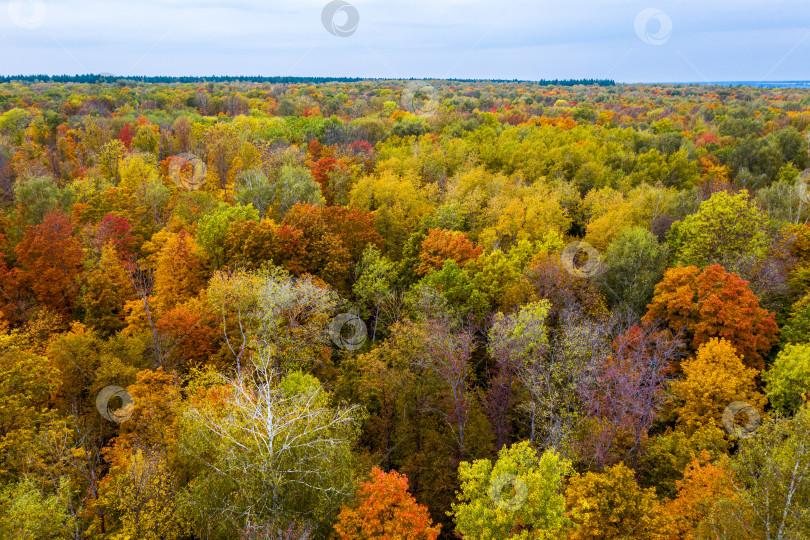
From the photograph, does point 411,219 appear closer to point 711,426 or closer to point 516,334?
point 516,334

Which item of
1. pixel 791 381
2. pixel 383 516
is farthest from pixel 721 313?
pixel 383 516

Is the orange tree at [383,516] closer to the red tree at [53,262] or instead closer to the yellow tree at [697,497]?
the yellow tree at [697,497]

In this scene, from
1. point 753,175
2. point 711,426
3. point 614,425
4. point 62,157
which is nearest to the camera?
point 614,425

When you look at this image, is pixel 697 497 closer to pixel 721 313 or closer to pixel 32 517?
pixel 721 313

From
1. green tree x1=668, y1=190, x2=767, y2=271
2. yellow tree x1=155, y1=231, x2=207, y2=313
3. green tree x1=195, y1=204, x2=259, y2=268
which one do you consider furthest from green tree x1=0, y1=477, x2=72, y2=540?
green tree x1=668, y1=190, x2=767, y2=271

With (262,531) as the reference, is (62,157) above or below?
above

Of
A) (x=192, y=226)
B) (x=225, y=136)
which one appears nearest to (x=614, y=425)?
(x=192, y=226)

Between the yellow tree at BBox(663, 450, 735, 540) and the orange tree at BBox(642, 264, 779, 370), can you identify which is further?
the orange tree at BBox(642, 264, 779, 370)

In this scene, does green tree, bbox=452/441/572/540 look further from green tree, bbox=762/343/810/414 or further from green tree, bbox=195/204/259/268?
green tree, bbox=195/204/259/268
